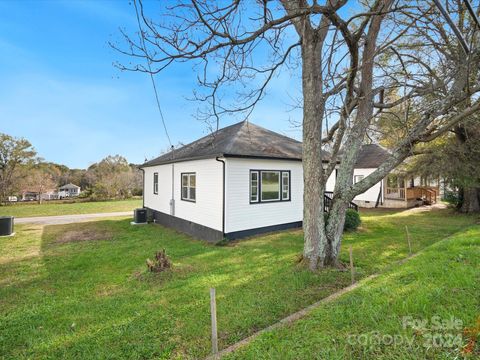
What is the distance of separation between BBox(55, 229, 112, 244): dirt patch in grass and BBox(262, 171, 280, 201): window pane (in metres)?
6.15

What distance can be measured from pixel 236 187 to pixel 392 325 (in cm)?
624

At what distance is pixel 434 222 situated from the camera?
11.4 metres

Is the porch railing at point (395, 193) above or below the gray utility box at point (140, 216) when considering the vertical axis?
above

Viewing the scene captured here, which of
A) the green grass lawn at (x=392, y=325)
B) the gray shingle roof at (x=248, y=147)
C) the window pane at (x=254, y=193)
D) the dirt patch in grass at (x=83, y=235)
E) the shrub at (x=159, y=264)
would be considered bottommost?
the dirt patch in grass at (x=83, y=235)

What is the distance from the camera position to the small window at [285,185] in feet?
32.7

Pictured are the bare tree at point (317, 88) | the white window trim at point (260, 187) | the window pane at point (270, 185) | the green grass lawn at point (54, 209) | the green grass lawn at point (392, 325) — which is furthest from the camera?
the green grass lawn at point (54, 209)

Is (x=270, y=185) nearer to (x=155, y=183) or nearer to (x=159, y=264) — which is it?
(x=159, y=264)

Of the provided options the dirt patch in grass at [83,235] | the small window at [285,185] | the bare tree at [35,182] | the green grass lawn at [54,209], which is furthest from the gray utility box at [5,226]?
the bare tree at [35,182]

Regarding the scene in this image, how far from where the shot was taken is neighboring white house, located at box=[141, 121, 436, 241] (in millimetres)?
8430

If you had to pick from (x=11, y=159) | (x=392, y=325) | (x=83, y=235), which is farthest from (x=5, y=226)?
(x=11, y=159)

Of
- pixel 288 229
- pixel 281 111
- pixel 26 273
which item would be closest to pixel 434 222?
pixel 288 229

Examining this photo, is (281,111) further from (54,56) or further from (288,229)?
(54,56)

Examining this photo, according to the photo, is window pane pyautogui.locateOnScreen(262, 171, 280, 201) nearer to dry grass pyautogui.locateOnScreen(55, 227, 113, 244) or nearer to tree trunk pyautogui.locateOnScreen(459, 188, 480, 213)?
dry grass pyautogui.locateOnScreen(55, 227, 113, 244)

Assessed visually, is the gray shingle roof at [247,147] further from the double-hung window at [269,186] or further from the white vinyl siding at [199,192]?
the double-hung window at [269,186]
